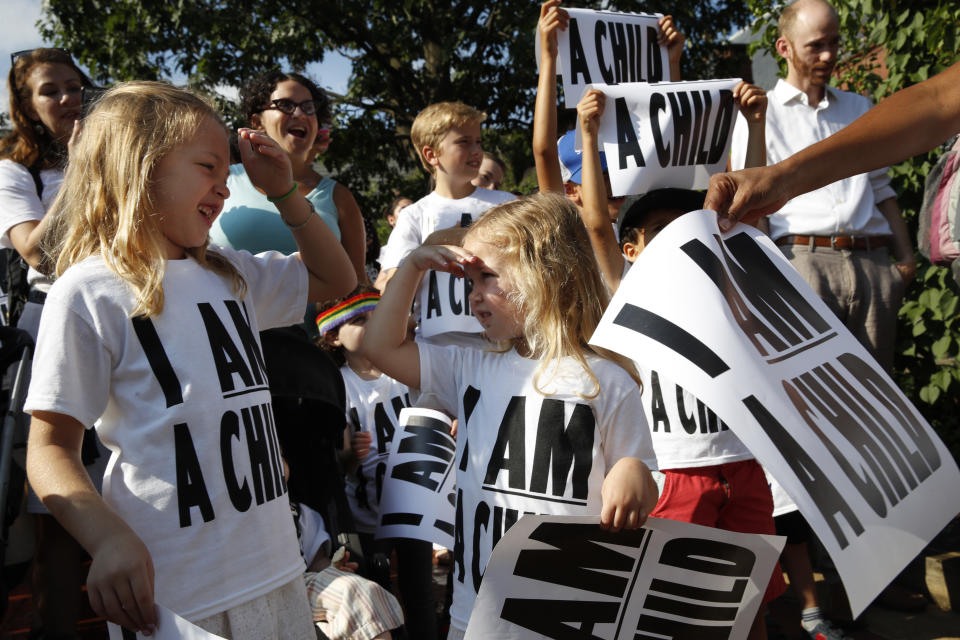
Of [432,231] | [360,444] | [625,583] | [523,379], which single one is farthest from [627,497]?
[432,231]

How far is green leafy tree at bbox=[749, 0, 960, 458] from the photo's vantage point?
4.54 m

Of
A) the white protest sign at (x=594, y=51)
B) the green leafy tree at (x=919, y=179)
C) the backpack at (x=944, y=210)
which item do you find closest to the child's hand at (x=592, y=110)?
the white protest sign at (x=594, y=51)

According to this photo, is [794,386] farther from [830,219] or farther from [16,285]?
[16,285]

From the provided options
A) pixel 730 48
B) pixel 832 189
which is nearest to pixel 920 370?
pixel 832 189

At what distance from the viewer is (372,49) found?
15383mm

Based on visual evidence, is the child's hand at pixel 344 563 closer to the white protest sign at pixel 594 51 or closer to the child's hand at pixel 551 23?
the white protest sign at pixel 594 51

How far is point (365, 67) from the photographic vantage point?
53.0 feet

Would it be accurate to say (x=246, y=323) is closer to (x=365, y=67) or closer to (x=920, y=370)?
(x=920, y=370)

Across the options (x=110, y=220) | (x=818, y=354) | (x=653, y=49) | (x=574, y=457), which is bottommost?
(x=574, y=457)

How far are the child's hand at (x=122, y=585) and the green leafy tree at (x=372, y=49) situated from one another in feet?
38.1

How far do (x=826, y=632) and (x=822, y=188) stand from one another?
187cm

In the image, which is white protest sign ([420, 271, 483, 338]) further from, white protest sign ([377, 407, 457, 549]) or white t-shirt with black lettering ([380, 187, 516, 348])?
white protest sign ([377, 407, 457, 549])

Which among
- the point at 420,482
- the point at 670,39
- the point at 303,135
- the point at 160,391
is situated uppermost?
the point at 670,39

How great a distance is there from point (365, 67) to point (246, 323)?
14.9 m
